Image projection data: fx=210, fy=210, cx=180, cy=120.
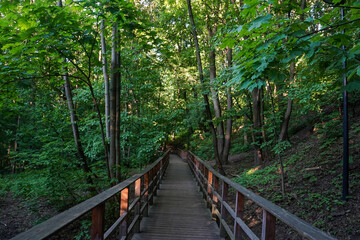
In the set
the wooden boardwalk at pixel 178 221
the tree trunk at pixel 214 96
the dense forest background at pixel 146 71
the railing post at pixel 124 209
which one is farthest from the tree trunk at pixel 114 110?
the tree trunk at pixel 214 96

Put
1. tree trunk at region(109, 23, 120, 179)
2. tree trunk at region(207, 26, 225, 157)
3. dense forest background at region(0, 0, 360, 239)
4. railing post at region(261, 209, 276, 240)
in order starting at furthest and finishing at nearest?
tree trunk at region(207, 26, 225, 157) < tree trunk at region(109, 23, 120, 179) < dense forest background at region(0, 0, 360, 239) < railing post at region(261, 209, 276, 240)

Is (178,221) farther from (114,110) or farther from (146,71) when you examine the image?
(146,71)

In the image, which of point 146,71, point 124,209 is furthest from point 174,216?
point 146,71

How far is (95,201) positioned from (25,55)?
331cm

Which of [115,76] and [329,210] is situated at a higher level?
[115,76]

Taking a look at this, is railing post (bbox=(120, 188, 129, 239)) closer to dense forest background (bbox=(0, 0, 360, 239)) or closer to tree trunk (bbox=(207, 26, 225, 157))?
dense forest background (bbox=(0, 0, 360, 239))

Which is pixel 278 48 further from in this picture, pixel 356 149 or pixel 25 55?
pixel 356 149

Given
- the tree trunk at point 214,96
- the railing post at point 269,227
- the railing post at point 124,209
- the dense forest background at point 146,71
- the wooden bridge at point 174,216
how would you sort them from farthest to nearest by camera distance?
the tree trunk at point 214,96 < the railing post at point 124,209 < the dense forest background at point 146,71 < the railing post at point 269,227 < the wooden bridge at point 174,216

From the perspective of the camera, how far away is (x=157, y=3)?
1394cm

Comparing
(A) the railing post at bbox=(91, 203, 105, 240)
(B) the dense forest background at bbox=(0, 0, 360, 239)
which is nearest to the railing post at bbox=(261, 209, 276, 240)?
(B) the dense forest background at bbox=(0, 0, 360, 239)

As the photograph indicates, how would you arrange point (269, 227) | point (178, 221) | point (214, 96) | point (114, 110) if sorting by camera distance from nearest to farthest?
point (269, 227)
point (178, 221)
point (114, 110)
point (214, 96)

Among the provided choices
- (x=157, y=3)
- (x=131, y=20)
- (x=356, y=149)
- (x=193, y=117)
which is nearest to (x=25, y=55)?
(x=131, y=20)

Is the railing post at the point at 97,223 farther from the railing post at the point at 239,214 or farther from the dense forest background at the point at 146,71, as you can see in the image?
the dense forest background at the point at 146,71

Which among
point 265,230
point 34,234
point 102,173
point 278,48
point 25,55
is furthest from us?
point 102,173
